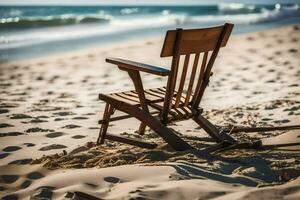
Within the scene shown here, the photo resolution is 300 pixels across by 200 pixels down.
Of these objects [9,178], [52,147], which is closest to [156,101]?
[52,147]

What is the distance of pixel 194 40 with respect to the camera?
3641 millimetres

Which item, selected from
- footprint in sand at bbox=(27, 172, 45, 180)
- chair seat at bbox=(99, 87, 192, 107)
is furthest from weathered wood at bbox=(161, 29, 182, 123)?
footprint in sand at bbox=(27, 172, 45, 180)

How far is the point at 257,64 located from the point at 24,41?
10.6m

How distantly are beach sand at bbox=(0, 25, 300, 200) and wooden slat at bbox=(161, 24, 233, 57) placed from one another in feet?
3.14

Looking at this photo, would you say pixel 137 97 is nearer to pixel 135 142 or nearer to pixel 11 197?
pixel 135 142

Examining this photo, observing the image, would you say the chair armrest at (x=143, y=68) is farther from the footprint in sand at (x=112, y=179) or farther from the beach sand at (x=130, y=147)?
the footprint in sand at (x=112, y=179)

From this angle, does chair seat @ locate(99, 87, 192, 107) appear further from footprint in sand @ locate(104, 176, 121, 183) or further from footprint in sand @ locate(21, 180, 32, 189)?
footprint in sand @ locate(21, 180, 32, 189)

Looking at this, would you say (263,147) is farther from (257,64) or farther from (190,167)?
(257,64)

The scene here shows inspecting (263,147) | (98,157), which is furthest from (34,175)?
(263,147)

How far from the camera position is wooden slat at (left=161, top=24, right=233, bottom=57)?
347 centimetres

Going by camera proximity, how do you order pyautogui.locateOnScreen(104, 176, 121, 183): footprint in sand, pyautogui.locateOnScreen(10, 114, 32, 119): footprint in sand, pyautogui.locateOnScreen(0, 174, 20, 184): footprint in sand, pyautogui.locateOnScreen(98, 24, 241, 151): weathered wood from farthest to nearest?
1. pyautogui.locateOnScreen(10, 114, 32, 119): footprint in sand
2. pyautogui.locateOnScreen(98, 24, 241, 151): weathered wood
3. pyautogui.locateOnScreen(0, 174, 20, 184): footprint in sand
4. pyautogui.locateOnScreen(104, 176, 121, 183): footprint in sand

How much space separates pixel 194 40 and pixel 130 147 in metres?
1.36

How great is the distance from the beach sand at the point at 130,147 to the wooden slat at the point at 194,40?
3.14ft

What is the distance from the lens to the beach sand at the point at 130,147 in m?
3.10
